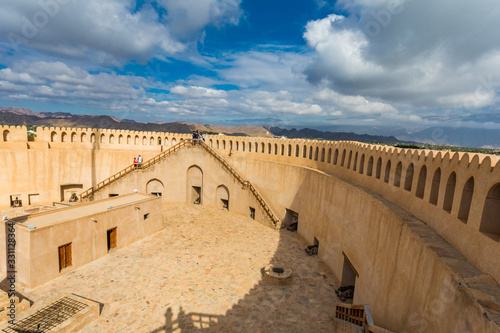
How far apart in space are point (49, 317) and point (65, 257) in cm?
382

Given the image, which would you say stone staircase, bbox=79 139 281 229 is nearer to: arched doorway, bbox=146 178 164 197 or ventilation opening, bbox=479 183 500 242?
arched doorway, bbox=146 178 164 197

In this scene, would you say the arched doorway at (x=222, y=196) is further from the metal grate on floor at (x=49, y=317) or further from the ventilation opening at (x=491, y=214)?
the ventilation opening at (x=491, y=214)

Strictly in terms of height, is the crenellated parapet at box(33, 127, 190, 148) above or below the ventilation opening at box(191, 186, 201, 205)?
above

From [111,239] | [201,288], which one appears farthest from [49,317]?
[111,239]

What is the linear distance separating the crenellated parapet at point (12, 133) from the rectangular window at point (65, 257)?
1898cm

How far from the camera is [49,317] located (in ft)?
28.8

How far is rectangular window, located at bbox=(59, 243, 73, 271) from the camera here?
11775mm

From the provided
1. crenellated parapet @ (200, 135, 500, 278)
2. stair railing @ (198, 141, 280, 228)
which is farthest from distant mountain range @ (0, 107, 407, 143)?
crenellated parapet @ (200, 135, 500, 278)

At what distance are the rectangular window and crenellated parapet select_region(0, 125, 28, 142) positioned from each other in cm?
1898

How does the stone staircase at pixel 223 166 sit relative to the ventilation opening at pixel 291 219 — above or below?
above

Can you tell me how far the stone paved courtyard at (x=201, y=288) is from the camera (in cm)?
953

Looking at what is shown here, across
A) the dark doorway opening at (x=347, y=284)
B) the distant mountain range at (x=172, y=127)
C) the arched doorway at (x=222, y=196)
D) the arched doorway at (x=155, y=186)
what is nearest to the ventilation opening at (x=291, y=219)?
the arched doorway at (x=222, y=196)

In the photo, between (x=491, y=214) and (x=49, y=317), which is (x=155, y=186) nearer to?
(x=49, y=317)

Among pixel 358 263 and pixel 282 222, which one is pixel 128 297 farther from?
pixel 282 222
